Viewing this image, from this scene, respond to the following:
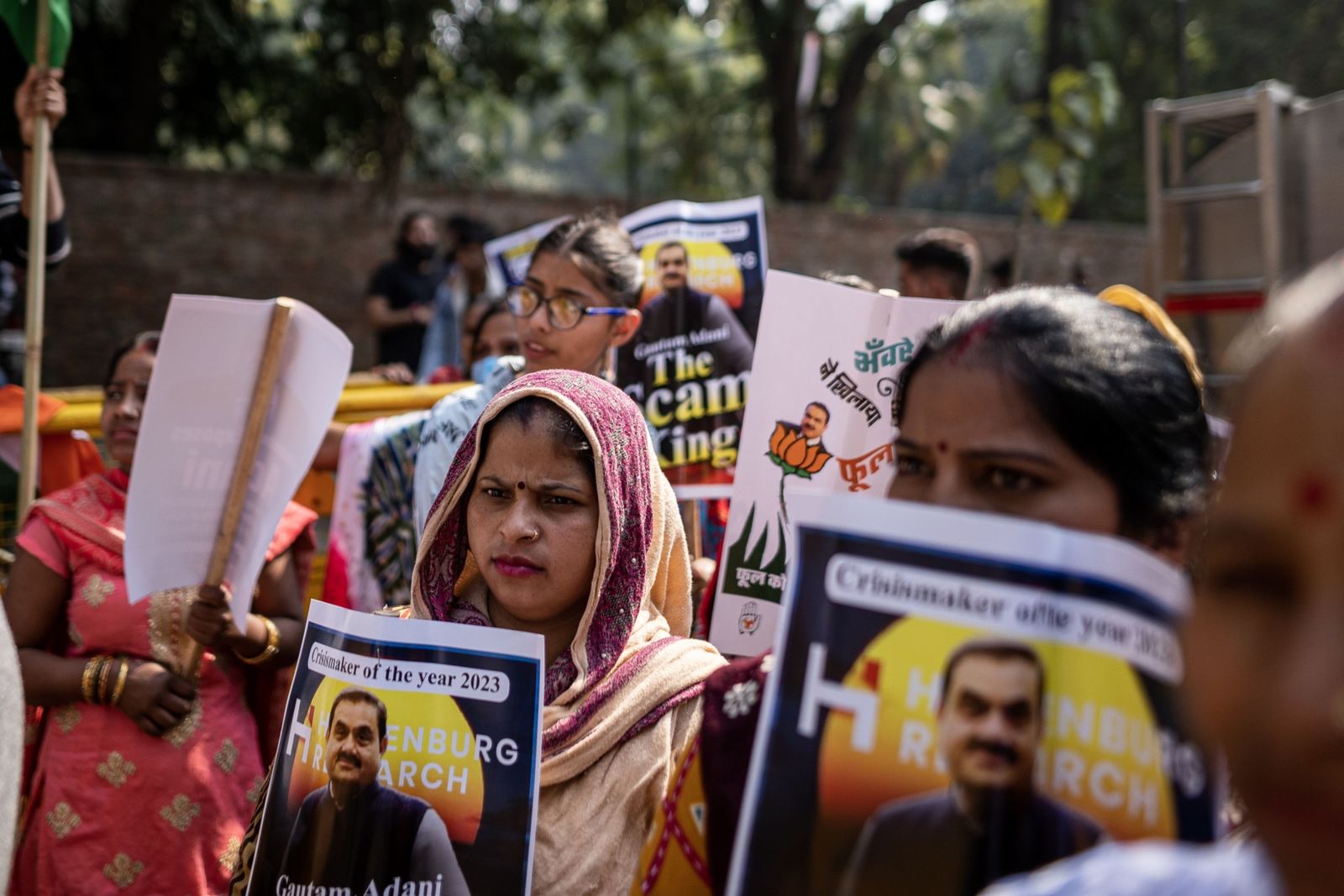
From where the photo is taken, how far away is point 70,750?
2953mm

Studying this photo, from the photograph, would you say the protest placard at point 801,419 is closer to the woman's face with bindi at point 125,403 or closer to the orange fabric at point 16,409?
the woman's face with bindi at point 125,403

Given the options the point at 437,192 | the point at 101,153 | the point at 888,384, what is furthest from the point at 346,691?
the point at 101,153

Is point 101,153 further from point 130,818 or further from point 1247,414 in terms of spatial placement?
point 1247,414

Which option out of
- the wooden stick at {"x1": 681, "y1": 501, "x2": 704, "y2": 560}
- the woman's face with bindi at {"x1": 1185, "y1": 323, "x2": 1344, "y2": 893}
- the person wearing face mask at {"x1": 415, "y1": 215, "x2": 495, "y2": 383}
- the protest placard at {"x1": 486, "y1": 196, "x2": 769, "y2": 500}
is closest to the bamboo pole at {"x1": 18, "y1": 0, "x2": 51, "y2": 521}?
the protest placard at {"x1": 486, "y1": 196, "x2": 769, "y2": 500}

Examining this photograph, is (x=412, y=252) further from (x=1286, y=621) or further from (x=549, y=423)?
(x=1286, y=621)

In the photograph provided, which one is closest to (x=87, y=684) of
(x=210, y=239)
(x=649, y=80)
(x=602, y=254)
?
(x=602, y=254)

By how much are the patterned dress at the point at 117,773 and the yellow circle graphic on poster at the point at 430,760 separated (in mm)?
1550

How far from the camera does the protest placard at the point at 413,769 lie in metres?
1.53

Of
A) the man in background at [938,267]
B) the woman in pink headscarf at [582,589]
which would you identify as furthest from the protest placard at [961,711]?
the man in background at [938,267]

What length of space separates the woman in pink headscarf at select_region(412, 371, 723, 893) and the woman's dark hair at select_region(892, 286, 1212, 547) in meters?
0.78

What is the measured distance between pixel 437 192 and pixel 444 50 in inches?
73.1

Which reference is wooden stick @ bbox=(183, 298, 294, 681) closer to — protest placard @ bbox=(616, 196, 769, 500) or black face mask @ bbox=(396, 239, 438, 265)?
protest placard @ bbox=(616, 196, 769, 500)

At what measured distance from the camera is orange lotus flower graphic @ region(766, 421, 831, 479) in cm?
260

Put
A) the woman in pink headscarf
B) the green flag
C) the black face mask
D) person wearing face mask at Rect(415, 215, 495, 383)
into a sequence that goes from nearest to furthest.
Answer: the woman in pink headscarf → the green flag → person wearing face mask at Rect(415, 215, 495, 383) → the black face mask
